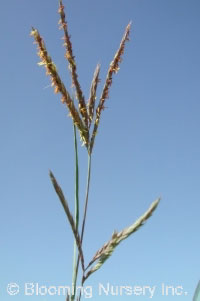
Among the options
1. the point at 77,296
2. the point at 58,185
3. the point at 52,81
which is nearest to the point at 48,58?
the point at 52,81

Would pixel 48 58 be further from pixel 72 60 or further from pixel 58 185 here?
pixel 58 185

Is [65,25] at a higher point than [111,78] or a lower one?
higher

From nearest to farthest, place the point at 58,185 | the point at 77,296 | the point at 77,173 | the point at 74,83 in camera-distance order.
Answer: the point at 58,185 → the point at 77,296 → the point at 77,173 → the point at 74,83

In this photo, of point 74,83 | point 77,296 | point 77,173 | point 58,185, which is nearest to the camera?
point 58,185

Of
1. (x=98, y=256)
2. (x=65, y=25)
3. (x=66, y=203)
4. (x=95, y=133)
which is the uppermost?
(x=65, y=25)

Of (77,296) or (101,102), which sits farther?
(101,102)

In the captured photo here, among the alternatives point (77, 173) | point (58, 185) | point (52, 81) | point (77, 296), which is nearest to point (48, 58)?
point (52, 81)

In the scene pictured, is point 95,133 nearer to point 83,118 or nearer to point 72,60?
point 83,118
